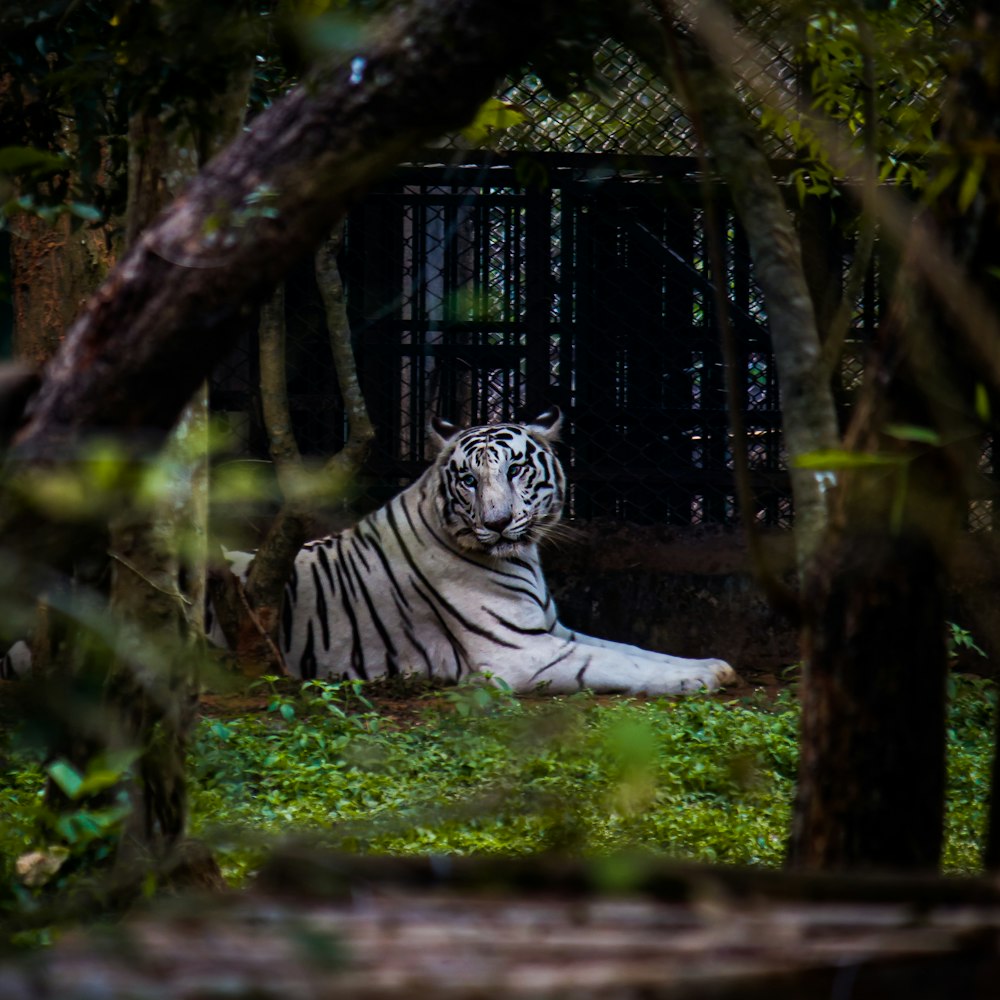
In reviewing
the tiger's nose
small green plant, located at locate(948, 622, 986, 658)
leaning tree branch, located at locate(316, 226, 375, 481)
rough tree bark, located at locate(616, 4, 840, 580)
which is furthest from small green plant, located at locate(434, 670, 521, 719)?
rough tree bark, located at locate(616, 4, 840, 580)

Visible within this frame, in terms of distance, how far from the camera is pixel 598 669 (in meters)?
6.12

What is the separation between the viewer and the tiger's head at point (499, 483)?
250 inches

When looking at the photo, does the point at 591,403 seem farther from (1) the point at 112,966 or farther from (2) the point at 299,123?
(1) the point at 112,966

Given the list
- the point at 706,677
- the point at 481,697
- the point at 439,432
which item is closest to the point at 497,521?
the point at 439,432

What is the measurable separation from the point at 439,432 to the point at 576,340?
837mm

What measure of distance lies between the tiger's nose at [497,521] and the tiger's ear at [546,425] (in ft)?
1.67

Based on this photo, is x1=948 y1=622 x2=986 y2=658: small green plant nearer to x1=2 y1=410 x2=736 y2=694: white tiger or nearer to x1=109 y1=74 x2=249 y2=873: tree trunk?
x1=2 y1=410 x2=736 y2=694: white tiger

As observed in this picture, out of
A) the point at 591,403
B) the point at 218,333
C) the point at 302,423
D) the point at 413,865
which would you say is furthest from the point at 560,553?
the point at 413,865

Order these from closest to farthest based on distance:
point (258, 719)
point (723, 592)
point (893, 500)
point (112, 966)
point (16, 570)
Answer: point (112, 966)
point (16, 570)
point (893, 500)
point (258, 719)
point (723, 592)

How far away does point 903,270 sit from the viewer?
6.12 ft

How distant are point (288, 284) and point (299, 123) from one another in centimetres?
494

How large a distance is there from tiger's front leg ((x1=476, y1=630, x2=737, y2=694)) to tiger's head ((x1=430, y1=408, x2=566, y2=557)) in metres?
0.49

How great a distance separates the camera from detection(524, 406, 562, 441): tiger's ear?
666 centimetres

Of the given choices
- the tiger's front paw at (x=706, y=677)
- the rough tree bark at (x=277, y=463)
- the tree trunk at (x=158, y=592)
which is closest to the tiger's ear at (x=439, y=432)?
the rough tree bark at (x=277, y=463)
